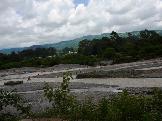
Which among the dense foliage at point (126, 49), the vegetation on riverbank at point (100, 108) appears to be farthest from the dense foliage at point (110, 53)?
the vegetation on riverbank at point (100, 108)

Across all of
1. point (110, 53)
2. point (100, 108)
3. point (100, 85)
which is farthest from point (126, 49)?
point (100, 108)

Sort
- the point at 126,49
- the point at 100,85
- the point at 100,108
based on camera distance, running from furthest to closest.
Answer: the point at 126,49
the point at 100,85
the point at 100,108

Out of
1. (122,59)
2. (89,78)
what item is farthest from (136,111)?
(122,59)

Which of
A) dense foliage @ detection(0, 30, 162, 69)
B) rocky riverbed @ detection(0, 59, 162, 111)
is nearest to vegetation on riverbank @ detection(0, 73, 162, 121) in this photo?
rocky riverbed @ detection(0, 59, 162, 111)

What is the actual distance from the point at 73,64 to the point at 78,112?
86873 millimetres

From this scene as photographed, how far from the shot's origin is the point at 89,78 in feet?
189

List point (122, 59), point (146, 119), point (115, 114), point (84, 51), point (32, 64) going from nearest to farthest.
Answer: point (146, 119) → point (115, 114) → point (122, 59) → point (32, 64) → point (84, 51)

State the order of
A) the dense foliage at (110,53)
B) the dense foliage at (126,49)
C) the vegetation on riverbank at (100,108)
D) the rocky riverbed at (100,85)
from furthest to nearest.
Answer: the dense foliage at (110,53), the dense foliage at (126,49), the rocky riverbed at (100,85), the vegetation on riverbank at (100,108)

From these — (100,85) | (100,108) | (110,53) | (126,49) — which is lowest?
(100,85)

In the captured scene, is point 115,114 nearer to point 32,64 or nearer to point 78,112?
point 78,112

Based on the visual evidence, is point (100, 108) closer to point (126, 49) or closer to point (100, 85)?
point (100, 85)

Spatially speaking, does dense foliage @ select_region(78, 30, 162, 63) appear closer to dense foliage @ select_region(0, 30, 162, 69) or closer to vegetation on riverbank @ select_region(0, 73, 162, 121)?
dense foliage @ select_region(0, 30, 162, 69)

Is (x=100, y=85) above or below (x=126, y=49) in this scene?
below

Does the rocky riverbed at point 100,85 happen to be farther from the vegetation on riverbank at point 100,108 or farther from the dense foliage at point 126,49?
the dense foliage at point 126,49
